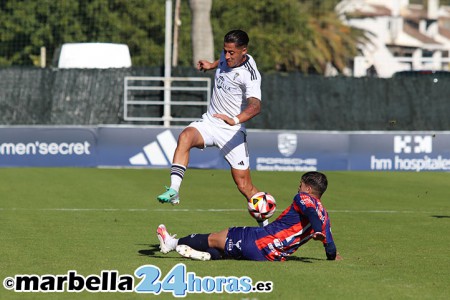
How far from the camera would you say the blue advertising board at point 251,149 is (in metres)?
28.0

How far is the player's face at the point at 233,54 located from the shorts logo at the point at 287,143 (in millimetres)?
14691

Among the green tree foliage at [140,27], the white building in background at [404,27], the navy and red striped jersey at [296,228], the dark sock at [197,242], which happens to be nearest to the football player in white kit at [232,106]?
the dark sock at [197,242]

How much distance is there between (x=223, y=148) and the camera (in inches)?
551

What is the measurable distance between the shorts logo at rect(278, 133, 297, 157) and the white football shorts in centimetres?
1457

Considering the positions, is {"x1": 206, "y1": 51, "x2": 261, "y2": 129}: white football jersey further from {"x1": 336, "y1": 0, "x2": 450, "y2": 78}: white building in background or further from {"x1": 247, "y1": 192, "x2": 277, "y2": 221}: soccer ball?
{"x1": 336, "y1": 0, "x2": 450, "y2": 78}: white building in background

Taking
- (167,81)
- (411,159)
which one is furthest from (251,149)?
(411,159)

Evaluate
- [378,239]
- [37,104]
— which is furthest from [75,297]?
[37,104]

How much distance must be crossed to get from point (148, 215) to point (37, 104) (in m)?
12.5

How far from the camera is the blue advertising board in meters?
28.0

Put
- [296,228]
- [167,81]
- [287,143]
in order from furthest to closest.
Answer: [167,81] < [287,143] < [296,228]

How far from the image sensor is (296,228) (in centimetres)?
1153

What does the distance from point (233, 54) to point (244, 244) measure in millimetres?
2912

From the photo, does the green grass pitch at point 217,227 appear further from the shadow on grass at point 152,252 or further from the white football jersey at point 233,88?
the white football jersey at point 233,88

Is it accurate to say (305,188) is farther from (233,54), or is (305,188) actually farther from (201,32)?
(201,32)
